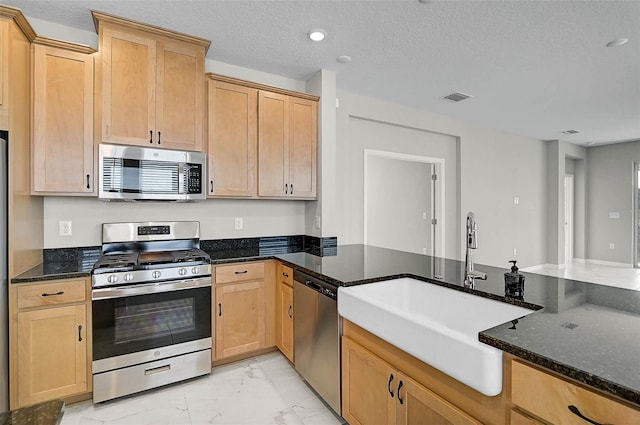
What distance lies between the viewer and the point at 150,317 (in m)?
2.28

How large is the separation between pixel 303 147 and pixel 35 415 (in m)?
2.88

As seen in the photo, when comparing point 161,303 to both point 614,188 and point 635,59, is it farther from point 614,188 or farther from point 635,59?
point 614,188

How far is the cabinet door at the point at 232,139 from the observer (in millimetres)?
2848

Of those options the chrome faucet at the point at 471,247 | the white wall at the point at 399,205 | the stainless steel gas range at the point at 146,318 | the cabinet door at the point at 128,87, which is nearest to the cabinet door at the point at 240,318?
the stainless steel gas range at the point at 146,318

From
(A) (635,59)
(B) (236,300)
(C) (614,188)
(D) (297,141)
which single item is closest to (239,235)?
(B) (236,300)

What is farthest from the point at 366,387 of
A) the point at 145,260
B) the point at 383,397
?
the point at 145,260

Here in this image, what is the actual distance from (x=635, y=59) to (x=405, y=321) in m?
3.61

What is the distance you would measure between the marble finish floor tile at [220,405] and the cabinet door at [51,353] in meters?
0.22

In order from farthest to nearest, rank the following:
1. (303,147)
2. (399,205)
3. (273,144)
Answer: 1. (399,205)
2. (303,147)
3. (273,144)

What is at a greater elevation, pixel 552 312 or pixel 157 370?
pixel 552 312

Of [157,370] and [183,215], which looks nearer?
[157,370]

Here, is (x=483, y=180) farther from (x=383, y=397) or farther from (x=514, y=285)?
(x=383, y=397)

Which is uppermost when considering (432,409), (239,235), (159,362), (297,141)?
(297,141)

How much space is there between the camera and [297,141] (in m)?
3.28
